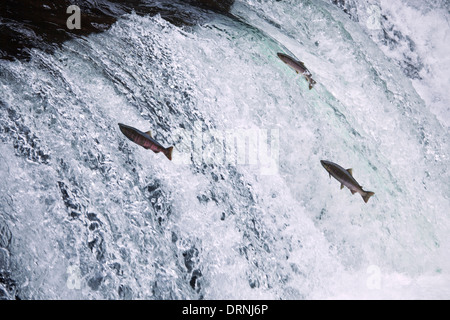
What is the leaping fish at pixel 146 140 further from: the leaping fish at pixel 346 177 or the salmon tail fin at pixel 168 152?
the leaping fish at pixel 346 177

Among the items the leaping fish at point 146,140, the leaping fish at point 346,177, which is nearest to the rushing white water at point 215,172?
the leaping fish at point 146,140

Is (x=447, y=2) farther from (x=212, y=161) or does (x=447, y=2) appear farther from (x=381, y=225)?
(x=212, y=161)

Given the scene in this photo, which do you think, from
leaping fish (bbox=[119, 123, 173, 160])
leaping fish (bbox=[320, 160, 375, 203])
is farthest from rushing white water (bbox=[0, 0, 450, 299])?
leaping fish (bbox=[320, 160, 375, 203])

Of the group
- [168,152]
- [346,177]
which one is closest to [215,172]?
[168,152]

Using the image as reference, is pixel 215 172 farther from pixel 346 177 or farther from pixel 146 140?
pixel 346 177

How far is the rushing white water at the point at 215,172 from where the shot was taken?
1778mm

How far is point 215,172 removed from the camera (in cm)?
212

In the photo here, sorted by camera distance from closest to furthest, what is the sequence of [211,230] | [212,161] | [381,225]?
[211,230]
[212,161]
[381,225]

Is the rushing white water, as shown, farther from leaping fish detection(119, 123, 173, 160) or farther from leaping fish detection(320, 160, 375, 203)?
leaping fish detection(320, 160, 375, 203)

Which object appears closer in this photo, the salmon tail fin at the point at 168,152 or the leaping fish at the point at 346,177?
the salmon tail fin at the point at 168,152

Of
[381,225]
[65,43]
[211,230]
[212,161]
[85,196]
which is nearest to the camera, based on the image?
[85,196]

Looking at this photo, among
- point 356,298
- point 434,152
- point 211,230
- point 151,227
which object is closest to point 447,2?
point 434,152

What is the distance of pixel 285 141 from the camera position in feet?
7.89
